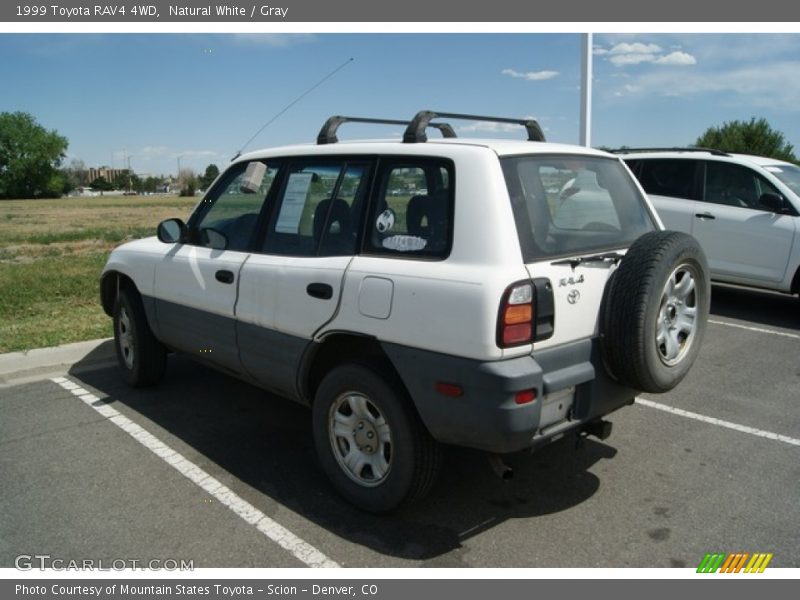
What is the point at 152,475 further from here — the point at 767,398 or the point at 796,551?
the point at 767,398

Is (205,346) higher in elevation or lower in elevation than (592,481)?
higher

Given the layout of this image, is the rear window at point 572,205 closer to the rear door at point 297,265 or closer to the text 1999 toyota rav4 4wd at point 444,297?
the text 1999 toyota rav4 4wd at point 444,297

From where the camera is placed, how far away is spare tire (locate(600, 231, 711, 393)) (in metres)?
3.09

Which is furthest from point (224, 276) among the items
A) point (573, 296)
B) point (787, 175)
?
point (787, 175)

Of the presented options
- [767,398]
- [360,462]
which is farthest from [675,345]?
[767,398]

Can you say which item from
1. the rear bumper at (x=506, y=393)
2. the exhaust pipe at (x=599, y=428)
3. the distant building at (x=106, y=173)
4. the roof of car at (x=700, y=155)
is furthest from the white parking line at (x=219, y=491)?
the distant building at (x=106, y=173)

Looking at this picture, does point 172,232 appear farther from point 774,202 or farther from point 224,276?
point 774,202

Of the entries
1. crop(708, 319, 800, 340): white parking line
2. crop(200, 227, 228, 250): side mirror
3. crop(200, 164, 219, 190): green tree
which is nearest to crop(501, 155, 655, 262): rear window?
crop(200, 227, 228, 250): side mirror

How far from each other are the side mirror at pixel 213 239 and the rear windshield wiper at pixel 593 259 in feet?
7.43

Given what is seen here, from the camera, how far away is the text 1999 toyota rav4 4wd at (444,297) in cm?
289

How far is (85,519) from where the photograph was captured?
3.45 m

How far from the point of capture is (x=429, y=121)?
3.58 meters

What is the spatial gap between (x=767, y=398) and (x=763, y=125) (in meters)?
37.4

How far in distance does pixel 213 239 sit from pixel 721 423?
369 centimetres
